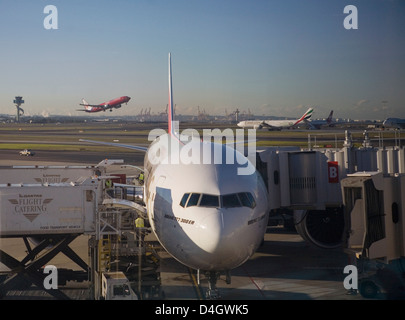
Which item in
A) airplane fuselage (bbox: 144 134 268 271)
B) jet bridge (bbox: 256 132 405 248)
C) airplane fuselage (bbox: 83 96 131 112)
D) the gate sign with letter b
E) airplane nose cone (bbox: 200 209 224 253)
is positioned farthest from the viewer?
airplane fuselage (bbox: 83 96 131 112)

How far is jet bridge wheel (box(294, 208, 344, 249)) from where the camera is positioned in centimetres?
2052

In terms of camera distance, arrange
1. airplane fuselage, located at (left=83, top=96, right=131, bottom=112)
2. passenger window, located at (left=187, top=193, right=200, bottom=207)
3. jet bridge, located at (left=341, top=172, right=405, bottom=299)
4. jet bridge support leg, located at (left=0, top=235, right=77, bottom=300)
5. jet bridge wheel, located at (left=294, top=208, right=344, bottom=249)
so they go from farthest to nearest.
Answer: airplane fuselage, located at (left=83, top=96, right=131, bottom=112), jet bridge wheel, located at (left=294, top=208, right=344, bottom=249), jet bridge support leg, located at (left=0, top=235, right=77, bottom=300), jet bridge, located at (left=341, top=172, right=405, bottom=299), passenger window, located at (left=187, top=193, right=200, bottom=207)

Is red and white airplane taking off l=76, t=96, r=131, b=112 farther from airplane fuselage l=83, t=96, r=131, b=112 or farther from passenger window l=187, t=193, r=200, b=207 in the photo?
passenger window l=187, t=193, r=200, b=207

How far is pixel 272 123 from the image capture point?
122250 millimetres

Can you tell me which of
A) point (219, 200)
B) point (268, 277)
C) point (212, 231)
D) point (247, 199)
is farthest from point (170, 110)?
point (212, 231)

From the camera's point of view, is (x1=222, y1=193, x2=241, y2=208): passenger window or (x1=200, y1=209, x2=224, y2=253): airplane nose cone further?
(x1=222, y1=193, x2=241, y2=208): passenger window

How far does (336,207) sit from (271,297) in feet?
19.2

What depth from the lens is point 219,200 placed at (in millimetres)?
13406

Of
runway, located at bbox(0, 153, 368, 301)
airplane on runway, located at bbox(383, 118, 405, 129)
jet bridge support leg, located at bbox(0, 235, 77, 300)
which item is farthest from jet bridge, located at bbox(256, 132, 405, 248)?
airplane on runway, located at bbox(383, 118, 405, 129)

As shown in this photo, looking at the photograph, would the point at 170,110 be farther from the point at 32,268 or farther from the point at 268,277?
the point at 32,268

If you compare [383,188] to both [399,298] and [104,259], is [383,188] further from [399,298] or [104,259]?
[104,259]

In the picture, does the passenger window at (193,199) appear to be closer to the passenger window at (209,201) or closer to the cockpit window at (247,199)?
the passenger window at (209,201)

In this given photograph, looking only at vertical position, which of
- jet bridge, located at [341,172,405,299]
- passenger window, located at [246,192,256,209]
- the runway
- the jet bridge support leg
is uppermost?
passenger window, located at [246,192,256,209]

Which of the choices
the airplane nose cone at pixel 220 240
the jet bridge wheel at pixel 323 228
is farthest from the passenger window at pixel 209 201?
the jet bridge wheel at pixel 323 228
